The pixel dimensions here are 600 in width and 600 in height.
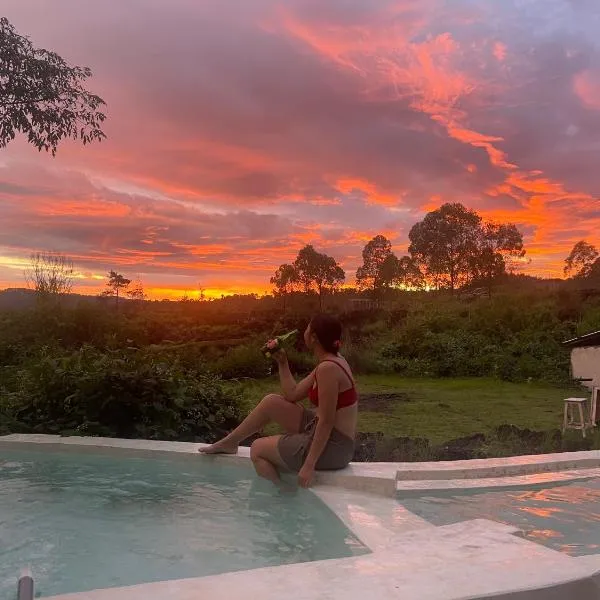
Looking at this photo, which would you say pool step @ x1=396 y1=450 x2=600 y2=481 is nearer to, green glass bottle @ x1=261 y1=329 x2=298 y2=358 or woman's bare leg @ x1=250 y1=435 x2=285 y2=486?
woman's bare leg @ x1=250 y1=435 x2=285 y2=486

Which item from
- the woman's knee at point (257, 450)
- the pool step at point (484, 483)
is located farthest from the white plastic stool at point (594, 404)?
the woman's knee at point (257, 450)

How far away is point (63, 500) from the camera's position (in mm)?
4727

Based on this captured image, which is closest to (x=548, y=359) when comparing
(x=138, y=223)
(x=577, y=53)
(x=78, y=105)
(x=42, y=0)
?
(x=577, y=53)

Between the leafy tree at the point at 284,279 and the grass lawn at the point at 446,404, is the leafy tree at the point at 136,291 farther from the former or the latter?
the grass lawn at the point at 446,404

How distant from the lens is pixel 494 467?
5105 mm

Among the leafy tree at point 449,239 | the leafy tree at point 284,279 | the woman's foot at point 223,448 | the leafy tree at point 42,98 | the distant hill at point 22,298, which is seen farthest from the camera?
the leafy tree at point 449,239

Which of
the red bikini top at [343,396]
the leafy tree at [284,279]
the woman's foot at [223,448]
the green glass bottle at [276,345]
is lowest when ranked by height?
the woman's foot at [223,448]

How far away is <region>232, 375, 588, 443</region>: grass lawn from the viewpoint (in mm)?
9078

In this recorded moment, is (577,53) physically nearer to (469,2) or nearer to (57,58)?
(469,2)

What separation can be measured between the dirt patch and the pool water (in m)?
6.13

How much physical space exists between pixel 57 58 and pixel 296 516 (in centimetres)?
858

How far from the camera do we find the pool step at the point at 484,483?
184 inches

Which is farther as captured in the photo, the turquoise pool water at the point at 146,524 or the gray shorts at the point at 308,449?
the gray shorts at the point at 308,449

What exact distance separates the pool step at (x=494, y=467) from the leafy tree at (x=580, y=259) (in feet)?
109
